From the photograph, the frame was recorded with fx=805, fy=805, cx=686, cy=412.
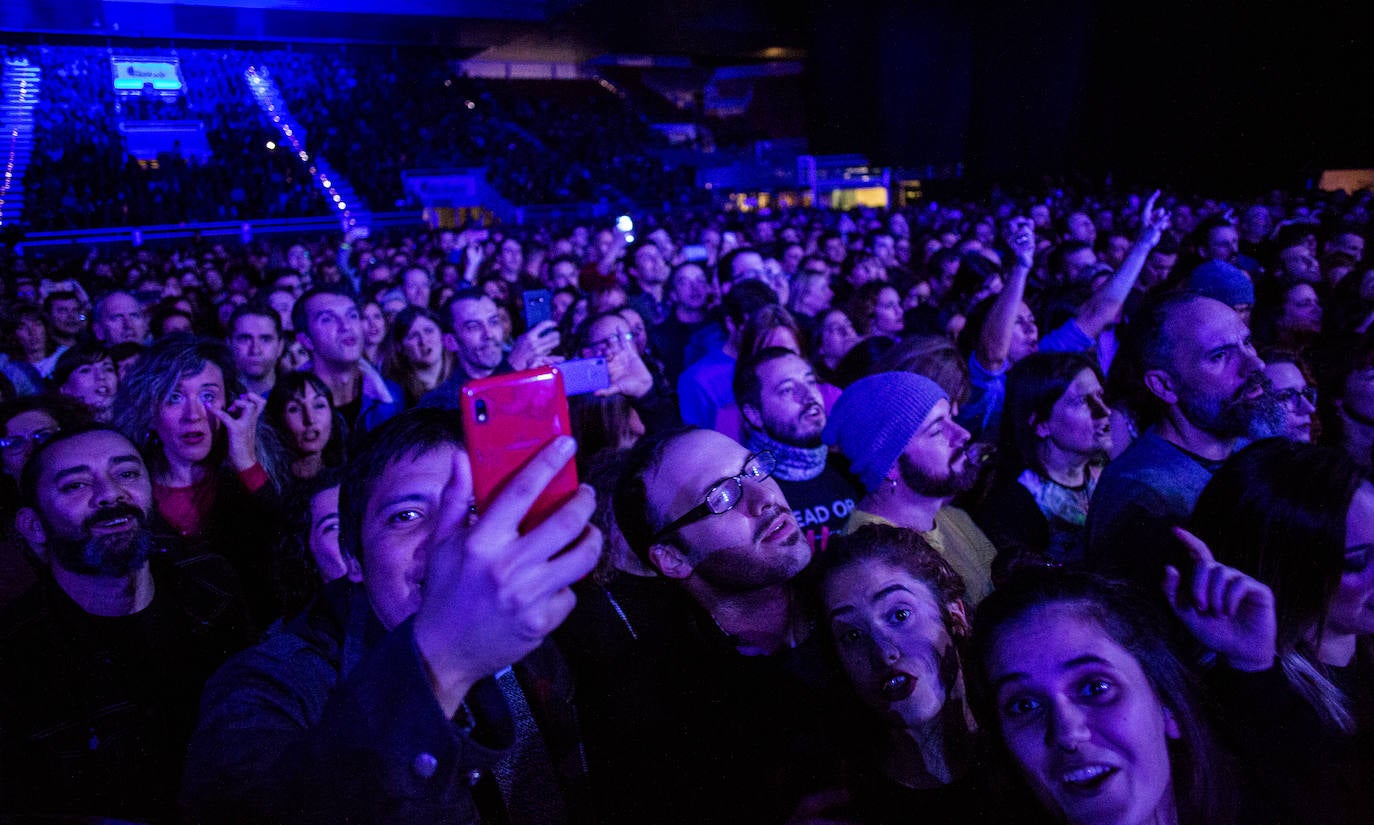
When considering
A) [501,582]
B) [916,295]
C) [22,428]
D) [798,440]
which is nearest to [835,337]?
[798,440]

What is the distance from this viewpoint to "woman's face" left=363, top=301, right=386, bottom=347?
18.0 feet

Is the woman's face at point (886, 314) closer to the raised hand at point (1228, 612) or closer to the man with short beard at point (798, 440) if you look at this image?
the man with short beard at point (798, 440)

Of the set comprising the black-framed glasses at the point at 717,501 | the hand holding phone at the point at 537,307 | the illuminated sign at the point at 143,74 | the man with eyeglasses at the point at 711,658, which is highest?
the illuminated sign at the point at 143,74

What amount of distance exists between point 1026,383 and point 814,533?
102cm

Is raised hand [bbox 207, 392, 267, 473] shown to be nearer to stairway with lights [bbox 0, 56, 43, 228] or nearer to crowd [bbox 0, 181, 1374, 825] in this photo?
crowd [bbox 0, 181, 1374, 825]

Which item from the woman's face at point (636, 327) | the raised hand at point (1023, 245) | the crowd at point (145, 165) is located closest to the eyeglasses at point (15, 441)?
the woman's face at point (636, 327)

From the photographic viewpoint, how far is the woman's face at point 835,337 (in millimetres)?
4664

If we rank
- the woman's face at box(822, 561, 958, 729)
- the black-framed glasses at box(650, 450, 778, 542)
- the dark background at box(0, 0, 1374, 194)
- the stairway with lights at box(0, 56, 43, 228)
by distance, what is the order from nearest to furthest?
the woman's face at box(822, 561, 958, 729), the black-framed glasses at box(650, 450, 778, 542), the dark background at box(0, 0, 1374, 194), the stairway with lights at box(0, 56, 43, 228)

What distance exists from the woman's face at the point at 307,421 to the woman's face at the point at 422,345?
3.08 feet

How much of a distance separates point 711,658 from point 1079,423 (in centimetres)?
179

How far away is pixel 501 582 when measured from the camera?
785 millimetres

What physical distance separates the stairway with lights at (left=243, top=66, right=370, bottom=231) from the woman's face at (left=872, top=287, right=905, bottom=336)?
59.9 feet

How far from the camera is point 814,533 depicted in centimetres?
275

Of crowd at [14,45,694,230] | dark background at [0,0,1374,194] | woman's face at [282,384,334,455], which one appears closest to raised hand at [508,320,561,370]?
woman's face at [282,384,334,455]
